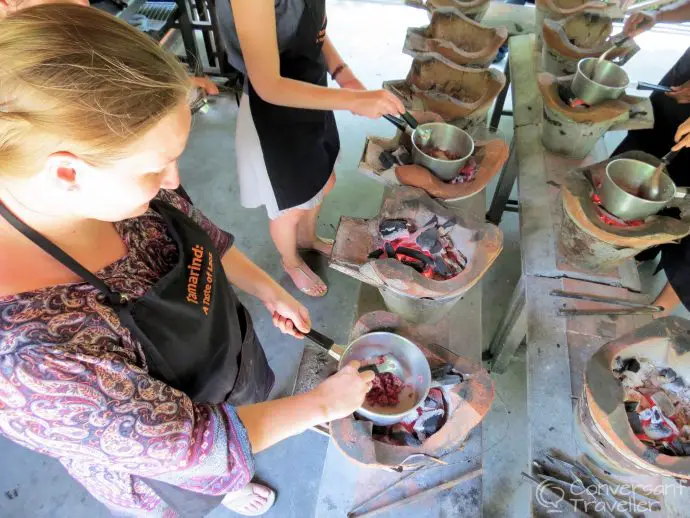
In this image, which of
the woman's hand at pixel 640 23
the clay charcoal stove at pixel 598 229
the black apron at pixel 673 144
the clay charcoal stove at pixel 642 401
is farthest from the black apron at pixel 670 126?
the clay charcoal stove at pixel 642 401

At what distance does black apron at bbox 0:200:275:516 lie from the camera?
42.0 inches

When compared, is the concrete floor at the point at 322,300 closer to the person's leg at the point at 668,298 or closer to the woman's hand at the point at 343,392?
the person's leg at the point at 668,298

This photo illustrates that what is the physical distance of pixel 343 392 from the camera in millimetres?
1301

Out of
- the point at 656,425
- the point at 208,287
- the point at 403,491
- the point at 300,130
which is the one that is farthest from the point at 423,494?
the point at 300,130

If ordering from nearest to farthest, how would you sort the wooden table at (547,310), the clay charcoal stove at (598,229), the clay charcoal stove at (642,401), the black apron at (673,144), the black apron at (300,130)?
the clay charcoal stove at (642,401) < the wooden table at (547,310) < the clay charcoal stove at (598,229) < the black apron at (300,130) < the black apron at (673,144)

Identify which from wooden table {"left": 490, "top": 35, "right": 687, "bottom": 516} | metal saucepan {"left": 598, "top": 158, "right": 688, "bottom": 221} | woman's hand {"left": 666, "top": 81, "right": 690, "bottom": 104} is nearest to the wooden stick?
wooden table {"left": 490, "top": 35, "right": 687, "bottom": 516}

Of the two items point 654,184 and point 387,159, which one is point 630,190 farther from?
point 387,159

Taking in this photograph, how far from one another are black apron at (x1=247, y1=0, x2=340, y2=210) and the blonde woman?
864 mm

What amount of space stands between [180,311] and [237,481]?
0.44 metres

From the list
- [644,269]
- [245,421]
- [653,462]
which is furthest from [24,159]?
[644,269]

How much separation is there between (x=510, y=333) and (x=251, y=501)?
1.45 metres

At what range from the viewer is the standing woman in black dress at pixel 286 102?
164cm

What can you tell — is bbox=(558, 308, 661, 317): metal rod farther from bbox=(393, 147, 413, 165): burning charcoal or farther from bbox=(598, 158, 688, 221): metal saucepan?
bbox=(393, 147, 413, 165): burning charcoal

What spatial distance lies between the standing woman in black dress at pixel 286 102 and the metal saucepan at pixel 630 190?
88 centimetres
